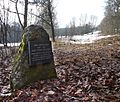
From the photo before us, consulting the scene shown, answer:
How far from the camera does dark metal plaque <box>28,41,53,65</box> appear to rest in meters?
7.11

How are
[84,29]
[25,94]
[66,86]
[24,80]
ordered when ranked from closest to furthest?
[25,94]
[66,86]
[24,80]
[84,29]

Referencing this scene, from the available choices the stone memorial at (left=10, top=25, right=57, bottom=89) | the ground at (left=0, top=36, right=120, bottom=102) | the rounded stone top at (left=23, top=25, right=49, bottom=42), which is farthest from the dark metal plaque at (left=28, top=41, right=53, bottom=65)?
the ground at (left=0, top=36, right=120, bottom=102)

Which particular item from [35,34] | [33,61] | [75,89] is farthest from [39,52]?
[75,89]

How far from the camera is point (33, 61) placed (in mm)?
7117

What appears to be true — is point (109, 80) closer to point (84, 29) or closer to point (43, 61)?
point (43, 61)

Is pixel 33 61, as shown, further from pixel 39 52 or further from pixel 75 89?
pixel 75 89

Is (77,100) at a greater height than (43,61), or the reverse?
(43,61)

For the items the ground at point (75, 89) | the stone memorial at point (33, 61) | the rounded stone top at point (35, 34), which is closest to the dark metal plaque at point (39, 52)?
the stone memorial at point (33, 61)

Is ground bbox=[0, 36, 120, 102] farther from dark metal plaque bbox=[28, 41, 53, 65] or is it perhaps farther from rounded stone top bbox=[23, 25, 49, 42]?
rounded stone top bbox=[23, 25, 49, 42]

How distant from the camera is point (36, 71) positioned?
7.21m

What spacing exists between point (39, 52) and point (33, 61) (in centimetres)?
33

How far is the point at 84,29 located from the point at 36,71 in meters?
81.8

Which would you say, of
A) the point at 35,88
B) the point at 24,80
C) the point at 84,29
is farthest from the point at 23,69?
the point at 84,29

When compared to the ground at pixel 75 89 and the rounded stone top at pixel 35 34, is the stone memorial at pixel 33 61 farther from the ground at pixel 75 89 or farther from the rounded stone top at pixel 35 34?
the ground at pixel 75 89
